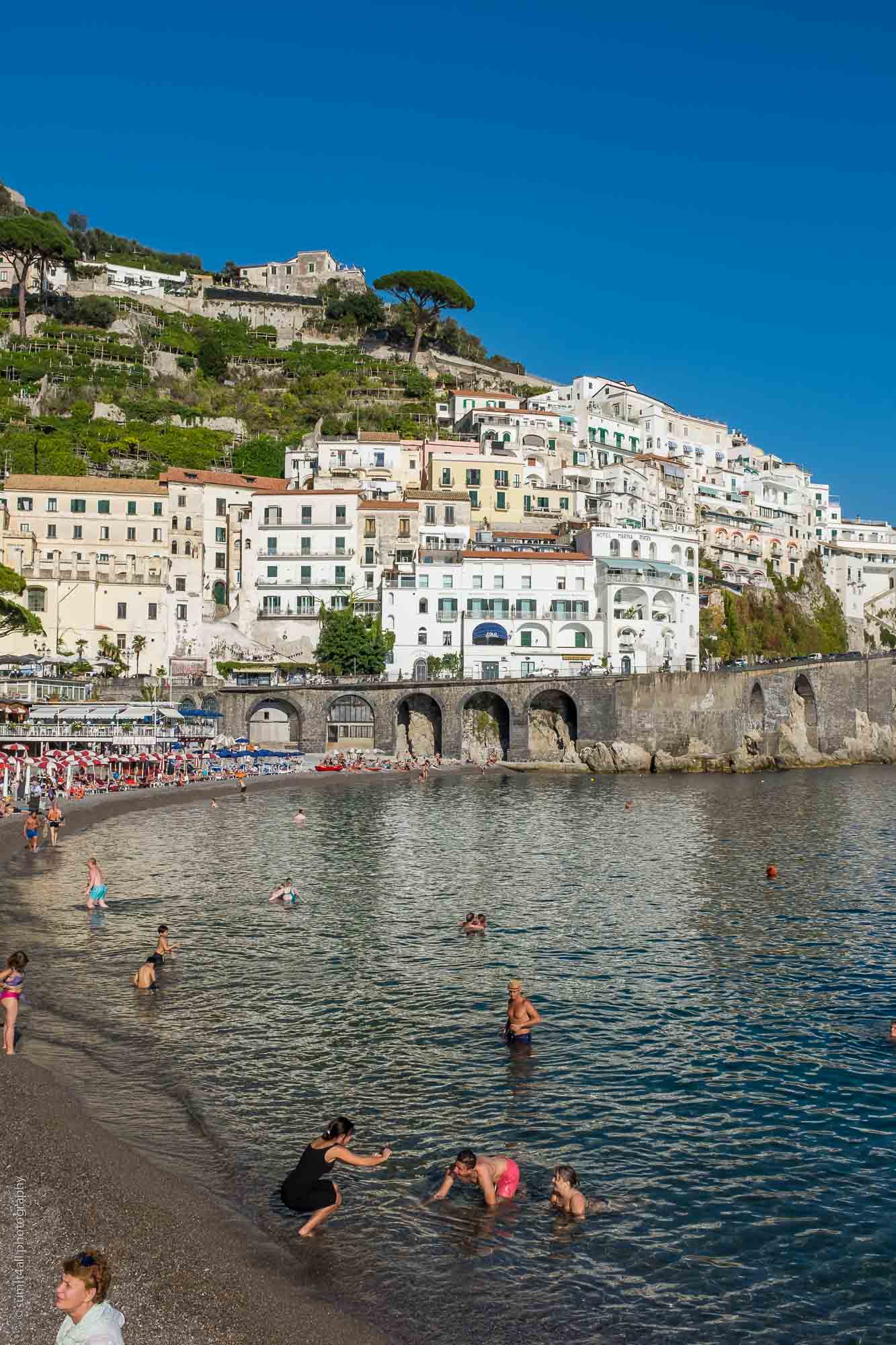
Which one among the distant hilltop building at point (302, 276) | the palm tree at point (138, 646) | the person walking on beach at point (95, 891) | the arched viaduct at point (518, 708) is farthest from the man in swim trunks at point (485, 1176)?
the distant hilltop building at point (302, 276)

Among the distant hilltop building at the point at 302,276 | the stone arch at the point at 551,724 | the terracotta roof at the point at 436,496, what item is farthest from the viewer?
the distant hilltop building at the point at 302,276

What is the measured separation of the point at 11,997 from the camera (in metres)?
16.1

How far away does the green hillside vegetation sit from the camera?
93.0 m

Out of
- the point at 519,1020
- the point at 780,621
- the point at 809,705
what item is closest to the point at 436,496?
the point at 809,705

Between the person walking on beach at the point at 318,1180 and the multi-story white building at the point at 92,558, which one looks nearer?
the person walking on beach at the point at 318,1180

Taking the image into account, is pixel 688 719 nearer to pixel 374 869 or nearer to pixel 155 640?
pixel 155 640

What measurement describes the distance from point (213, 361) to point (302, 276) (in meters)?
31.1

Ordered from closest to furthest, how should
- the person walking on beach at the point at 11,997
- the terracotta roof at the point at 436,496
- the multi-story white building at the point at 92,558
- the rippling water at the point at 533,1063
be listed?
the rippling water at the point at 533,1063 → the person walking on beach at the point at 11,997 → the multi-story white building at the point at 92,558 → the terracotta roof at the point at 436,496

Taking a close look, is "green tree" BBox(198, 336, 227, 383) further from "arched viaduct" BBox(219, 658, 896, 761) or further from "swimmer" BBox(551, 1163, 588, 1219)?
"swimmer" BBox(551, 1163, 588, 1219)

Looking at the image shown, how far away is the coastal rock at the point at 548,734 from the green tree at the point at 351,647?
1106 cm

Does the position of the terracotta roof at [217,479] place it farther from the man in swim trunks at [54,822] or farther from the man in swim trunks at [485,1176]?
the man in swim trunks at [485,1176]

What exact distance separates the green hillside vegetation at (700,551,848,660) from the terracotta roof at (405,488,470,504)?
77.2 feet

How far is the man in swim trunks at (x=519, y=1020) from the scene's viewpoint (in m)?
17.0

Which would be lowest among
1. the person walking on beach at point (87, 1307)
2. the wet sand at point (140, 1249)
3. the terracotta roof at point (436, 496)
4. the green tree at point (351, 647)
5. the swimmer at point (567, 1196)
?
the swimmer at point (567, 1196)
